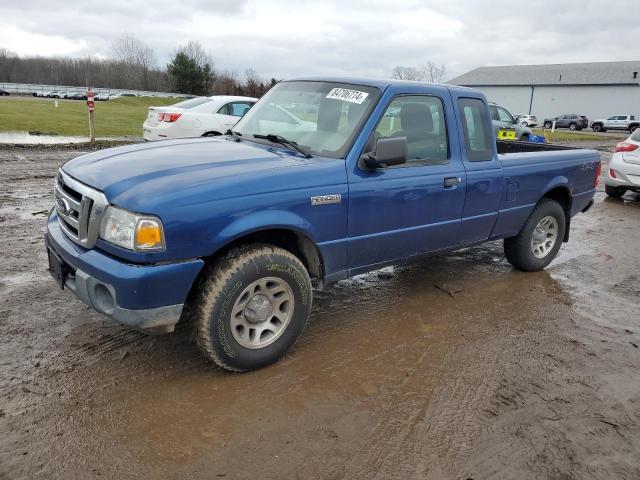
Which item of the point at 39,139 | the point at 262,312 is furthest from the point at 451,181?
the point at 39,139

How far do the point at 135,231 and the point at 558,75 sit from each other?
72.4 metres

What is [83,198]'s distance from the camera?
3146 mm

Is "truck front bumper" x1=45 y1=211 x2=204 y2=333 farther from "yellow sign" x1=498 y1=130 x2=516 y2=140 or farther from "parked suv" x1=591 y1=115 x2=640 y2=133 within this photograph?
"parked suv" x1=591 y1=115 x2=640 y2=133

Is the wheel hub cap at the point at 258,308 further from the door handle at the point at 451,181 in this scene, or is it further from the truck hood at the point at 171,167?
the door handle at the point at 451,181

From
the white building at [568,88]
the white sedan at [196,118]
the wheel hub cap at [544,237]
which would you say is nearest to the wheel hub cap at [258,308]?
the wheel hub cap at [544,237]

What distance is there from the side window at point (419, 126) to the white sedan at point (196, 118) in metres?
7.72

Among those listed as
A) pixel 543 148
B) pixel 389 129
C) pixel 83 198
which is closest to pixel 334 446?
pixel 83 198

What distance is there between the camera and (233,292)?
10.4ft

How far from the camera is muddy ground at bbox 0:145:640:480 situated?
2.66 m

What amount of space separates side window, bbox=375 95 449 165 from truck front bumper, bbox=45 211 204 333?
6.32 feet

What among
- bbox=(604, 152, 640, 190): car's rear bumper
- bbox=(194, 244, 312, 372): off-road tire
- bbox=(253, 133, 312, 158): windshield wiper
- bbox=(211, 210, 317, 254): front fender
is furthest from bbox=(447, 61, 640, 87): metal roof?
bbox=(194, 244, 312, 372): off-road tire

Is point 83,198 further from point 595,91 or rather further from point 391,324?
point 595,91

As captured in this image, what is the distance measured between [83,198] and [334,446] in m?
2.10

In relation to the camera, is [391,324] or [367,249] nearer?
[367,249]
